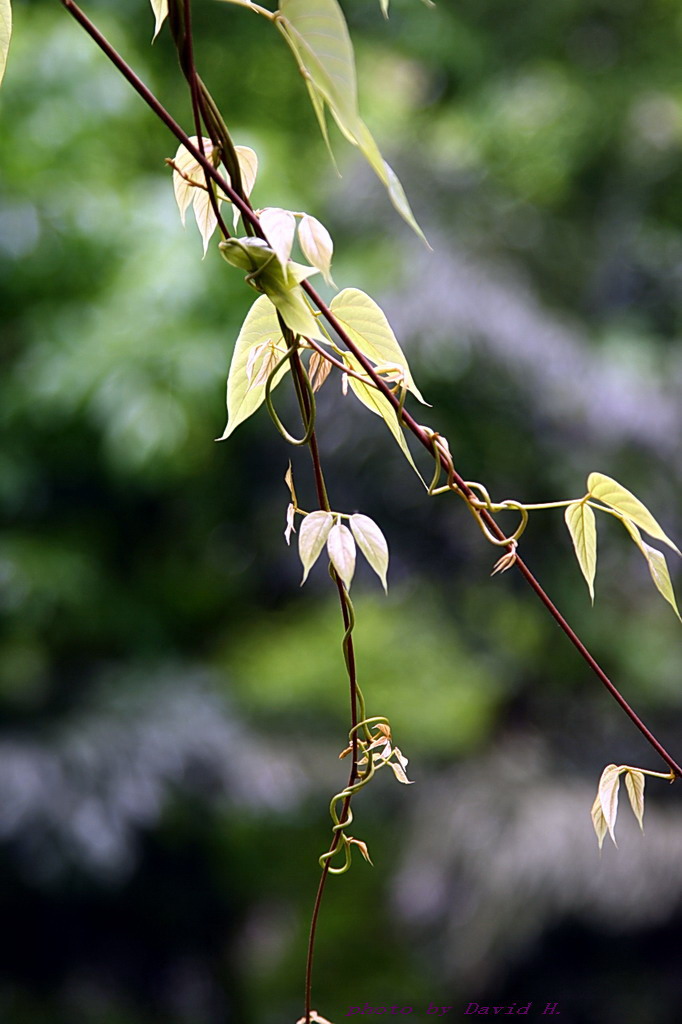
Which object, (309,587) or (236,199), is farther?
(309,587)

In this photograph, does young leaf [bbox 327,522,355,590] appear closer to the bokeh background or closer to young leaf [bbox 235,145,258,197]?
young leaf [bbox 235,145,258,197]

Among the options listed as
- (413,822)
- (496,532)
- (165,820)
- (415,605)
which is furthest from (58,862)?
(496,532)

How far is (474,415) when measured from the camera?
1.61 meters

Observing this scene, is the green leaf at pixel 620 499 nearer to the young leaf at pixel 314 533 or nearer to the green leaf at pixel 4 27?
the young leaf at pixel 314 533

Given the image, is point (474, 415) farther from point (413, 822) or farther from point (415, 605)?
point (413, 822)

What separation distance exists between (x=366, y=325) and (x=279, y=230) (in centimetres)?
5

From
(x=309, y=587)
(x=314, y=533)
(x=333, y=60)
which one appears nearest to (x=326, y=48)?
(x=333, y=60)

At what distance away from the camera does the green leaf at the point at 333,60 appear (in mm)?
150

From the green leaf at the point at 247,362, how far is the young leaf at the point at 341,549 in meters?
0.04

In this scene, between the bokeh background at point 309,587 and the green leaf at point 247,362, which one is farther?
the bokeh background at point 309,587

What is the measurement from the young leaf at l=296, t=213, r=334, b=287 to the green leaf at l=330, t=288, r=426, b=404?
0.02 metres

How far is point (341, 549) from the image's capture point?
8.7 inches

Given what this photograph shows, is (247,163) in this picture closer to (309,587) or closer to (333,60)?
(333,60)

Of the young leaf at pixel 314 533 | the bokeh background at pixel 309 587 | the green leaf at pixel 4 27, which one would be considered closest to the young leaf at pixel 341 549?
the young leaf at pixel 314 533
